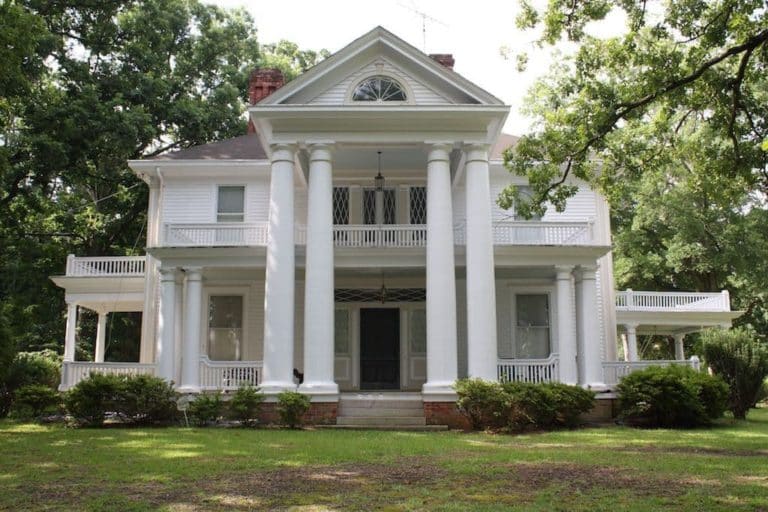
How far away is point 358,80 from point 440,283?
5.32m

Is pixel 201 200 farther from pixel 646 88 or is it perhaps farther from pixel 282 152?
pixel 646 88

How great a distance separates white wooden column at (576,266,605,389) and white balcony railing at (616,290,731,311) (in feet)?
26.6

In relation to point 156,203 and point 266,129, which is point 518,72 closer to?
point 266,129

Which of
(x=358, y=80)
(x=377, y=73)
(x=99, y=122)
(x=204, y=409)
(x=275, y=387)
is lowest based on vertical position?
(x=204, y=409)

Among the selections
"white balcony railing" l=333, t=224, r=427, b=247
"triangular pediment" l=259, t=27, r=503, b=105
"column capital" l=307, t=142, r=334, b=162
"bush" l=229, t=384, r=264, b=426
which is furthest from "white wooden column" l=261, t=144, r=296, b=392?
"white balcony railing" l=333, t=224, r=427, b=247

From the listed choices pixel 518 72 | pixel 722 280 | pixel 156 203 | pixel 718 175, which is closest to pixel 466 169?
pixel 518 72

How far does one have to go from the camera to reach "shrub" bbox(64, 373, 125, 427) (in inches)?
629

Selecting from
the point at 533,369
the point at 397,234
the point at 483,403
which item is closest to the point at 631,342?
the point at 533,369

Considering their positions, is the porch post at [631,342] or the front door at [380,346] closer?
Result: the front door at [380,346]

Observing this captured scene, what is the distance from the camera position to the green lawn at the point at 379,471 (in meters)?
7.40

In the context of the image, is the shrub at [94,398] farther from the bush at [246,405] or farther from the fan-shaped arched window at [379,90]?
the fan-shaped arched window at [379,90]

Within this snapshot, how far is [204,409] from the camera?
16.2m

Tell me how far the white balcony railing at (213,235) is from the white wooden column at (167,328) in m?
0.86

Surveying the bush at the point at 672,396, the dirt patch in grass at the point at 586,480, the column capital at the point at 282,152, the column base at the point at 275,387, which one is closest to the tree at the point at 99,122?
the column capital at the point at 282,152
